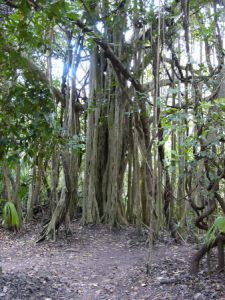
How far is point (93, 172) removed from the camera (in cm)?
667

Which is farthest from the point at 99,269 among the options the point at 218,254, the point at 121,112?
the point at 121,112

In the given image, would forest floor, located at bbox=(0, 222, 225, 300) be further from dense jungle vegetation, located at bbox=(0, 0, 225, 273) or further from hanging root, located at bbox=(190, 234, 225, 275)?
dense jungle vegetation, located at bbox=(0, 0, 225, 273)

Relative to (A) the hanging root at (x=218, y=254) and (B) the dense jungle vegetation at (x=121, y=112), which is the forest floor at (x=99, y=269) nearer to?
(A) the hanging root at (x=218, y=254)

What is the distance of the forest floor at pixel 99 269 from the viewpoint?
319 centimetres

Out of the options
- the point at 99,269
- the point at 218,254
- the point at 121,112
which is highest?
the point at 121,112

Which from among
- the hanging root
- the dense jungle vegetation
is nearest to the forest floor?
the hanging root

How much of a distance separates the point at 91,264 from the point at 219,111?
2.47 metres

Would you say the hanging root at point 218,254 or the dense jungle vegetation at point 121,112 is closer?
the dense jungle vegetation at point 121,112

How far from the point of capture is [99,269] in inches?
174

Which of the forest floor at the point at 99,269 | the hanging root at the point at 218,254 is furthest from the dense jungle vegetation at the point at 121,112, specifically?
the forest floor at the point at 99,269

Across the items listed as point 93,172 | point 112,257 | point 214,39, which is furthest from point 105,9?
point 112,257

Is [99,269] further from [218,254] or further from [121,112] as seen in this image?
[121,112]

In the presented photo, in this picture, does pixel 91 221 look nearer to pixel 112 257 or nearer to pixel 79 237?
pixel 79 237

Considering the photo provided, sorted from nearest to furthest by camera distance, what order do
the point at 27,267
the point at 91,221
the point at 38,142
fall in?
1. the point at 38,142
2. the point at 27,267
3. the point at 91,221
